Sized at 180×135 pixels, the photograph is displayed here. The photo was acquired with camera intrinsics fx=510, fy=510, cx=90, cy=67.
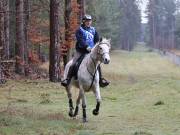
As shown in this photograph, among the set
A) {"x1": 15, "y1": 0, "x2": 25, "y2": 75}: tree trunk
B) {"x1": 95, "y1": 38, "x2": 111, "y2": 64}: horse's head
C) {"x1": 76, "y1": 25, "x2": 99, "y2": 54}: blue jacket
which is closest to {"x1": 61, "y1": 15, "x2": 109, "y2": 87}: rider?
{"x1": 76, "y1": 25, "x2": 99, "y2": 54}: blue jacket

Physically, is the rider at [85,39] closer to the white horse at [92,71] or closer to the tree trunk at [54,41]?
the white horse at [92,71]

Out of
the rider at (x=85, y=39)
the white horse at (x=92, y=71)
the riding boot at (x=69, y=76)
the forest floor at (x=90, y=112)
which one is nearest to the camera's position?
the forest floor at (x=90, y=112)

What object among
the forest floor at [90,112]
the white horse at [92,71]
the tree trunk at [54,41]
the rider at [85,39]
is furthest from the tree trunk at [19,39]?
the white horse at [92,71]

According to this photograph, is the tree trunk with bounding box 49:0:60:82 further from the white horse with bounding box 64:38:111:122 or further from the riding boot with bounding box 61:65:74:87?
the white horse with bounding box 64:38:111:122

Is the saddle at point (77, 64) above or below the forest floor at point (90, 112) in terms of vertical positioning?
above

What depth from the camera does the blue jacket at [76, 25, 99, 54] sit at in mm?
14945

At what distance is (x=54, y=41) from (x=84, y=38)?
1449cm

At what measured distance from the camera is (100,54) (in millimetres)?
14250

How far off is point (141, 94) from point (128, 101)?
291 centimetres

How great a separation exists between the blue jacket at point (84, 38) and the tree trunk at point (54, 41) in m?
13.9

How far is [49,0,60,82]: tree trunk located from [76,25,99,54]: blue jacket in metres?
13.9

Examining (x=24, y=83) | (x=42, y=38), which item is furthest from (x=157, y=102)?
(x=42, y=38)

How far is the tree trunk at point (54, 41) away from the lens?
94.5 ft

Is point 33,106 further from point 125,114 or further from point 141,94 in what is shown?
point 141,94
